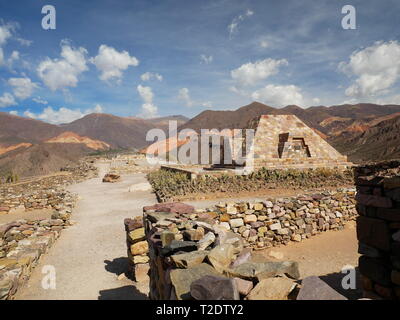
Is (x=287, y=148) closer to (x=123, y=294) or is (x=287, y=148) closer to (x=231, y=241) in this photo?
(x=123, y=294)

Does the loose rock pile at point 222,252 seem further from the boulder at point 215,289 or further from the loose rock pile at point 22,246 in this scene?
the loose rock pile at point 22,246

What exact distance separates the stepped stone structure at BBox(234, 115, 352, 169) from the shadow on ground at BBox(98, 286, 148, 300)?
10325 millimetres

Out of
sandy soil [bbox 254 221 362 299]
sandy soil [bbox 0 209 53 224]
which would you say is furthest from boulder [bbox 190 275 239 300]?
sandy soil [bbox 0 209 53 224]

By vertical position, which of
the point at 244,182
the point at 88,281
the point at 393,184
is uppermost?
the point at 393,184

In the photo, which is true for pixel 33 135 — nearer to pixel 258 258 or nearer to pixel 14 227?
pixel 14 227

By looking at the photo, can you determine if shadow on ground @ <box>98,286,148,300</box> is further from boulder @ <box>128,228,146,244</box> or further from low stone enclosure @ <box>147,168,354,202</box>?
low stone enclosure @ <box>147,168,354,202</box>

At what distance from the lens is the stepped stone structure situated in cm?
1441

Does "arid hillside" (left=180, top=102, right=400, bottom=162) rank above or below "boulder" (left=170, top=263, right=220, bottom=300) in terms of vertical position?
above

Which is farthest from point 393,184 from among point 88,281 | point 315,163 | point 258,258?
point 315,163

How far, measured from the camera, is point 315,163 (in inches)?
576

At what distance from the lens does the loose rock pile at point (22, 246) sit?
4398 mm

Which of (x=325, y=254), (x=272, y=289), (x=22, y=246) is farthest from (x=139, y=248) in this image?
(x=325, y=254)

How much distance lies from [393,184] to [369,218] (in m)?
0.52

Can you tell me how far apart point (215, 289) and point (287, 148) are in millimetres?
14342
